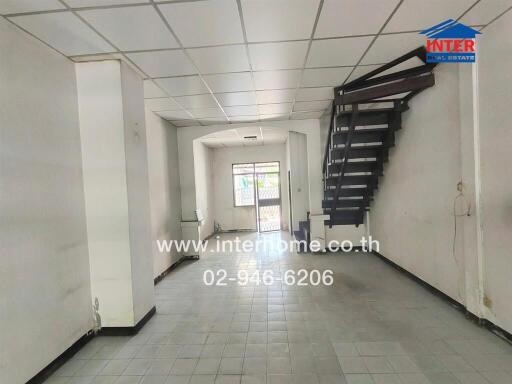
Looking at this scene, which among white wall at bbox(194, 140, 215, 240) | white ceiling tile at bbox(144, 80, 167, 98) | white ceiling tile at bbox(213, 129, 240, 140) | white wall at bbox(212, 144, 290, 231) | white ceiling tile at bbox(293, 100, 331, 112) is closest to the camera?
white ceiling tile at bbox(144, 80, 167, 98)

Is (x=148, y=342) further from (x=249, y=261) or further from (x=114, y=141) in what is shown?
(x=249, y=261)

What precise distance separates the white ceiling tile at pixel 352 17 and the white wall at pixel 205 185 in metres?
4.73

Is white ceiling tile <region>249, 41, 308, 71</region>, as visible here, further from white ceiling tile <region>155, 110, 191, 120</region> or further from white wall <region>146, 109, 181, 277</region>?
white wall <region>146, 109, 181, 277</region>

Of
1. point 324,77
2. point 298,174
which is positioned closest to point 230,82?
point 324,77

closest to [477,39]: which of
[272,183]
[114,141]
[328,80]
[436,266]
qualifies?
[328,80]

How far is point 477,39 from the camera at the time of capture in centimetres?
230

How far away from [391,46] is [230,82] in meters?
1.79

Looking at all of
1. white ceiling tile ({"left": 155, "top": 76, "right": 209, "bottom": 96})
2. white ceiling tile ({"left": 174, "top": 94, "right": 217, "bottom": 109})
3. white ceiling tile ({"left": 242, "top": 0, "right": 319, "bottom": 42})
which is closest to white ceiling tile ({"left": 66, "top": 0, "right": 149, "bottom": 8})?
white ceiling tile ({"left": 242, "top": 0, "right": 319, "bottom": 42})

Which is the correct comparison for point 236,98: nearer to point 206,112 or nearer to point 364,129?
point 206,112

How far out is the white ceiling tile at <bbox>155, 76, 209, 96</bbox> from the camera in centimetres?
299

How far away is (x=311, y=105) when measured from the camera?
426 centimetres

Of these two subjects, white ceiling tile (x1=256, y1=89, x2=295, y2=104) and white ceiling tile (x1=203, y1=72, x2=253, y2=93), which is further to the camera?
white ceiling tile (x1=256, y1=89, x2=295, y2=104)

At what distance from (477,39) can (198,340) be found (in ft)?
12.7

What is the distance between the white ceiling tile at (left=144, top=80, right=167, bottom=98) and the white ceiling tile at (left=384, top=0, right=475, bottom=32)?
8.60 ft
